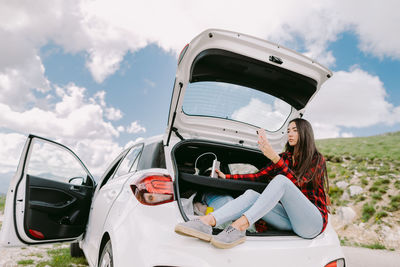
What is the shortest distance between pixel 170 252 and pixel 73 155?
7.73 feet

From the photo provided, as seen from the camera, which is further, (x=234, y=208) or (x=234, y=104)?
(x=234, y=104)

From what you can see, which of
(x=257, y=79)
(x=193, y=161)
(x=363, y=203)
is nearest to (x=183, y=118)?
(x=193, y=161)

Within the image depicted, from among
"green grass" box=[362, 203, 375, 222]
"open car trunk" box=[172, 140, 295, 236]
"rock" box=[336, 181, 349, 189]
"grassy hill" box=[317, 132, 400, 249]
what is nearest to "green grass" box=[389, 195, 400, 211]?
"grassy hill" box=[317, 132, 400, 249]

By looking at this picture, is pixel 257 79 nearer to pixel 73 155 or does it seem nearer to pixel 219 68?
pixel 219 68

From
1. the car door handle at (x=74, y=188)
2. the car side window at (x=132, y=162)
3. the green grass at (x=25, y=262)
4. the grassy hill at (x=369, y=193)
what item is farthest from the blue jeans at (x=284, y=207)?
the grassy hill at (x=369, y=193)

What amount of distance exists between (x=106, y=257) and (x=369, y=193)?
1034 centimetres

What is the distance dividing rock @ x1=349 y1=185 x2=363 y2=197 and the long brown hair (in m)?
9.21

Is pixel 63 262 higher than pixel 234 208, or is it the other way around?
pixel 234 208

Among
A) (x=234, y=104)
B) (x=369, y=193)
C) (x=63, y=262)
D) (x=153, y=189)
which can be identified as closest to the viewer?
(x=153, y=189)

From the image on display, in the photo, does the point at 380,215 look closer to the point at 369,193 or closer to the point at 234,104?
the point at 369,193

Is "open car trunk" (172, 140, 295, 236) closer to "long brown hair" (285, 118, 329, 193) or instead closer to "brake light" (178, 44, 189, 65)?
"long brown hair" (285, 118, 329, 193)

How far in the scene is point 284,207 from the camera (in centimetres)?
188

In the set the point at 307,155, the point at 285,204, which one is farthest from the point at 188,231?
the point at 307,155

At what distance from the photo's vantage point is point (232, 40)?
214 centimetres
